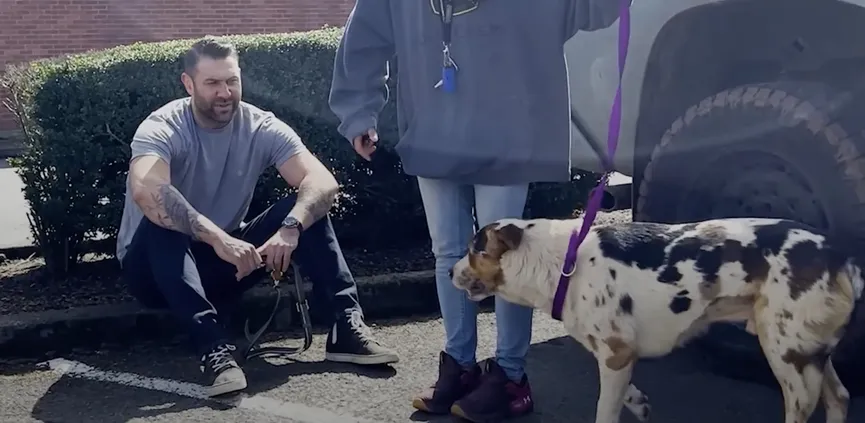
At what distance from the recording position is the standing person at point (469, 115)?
11.5 ft

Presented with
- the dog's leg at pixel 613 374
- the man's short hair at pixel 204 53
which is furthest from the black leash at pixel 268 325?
the dog's leg at pixel 613 374

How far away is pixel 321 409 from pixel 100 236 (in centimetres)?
232

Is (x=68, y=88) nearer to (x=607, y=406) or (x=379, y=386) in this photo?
(x=379, y=386)

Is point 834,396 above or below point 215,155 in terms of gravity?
below

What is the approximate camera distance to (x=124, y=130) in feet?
17.3

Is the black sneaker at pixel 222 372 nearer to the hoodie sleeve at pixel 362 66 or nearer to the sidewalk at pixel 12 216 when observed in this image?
the hoodie sleeve at pixel 362 66

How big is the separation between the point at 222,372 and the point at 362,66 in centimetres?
137

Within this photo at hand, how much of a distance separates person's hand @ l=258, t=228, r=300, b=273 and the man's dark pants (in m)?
0.20

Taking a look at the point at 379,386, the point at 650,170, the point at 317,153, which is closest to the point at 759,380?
the point at 650,170

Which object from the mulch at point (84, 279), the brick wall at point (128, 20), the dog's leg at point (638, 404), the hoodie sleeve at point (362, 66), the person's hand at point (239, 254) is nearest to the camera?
the dog's leg at point (638, 404)

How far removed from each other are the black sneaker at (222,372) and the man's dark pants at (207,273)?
37 millimetres

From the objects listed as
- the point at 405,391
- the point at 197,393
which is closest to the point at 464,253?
the point at 405,391

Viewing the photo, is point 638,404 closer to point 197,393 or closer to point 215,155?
point 197,393

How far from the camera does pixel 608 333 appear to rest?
128 inches
